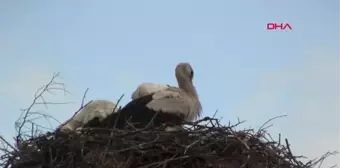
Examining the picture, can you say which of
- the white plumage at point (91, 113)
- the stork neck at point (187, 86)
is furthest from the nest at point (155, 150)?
the stork neck at point (187, 86)

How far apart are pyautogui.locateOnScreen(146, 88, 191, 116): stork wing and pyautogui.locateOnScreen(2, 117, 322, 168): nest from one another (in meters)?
0.61

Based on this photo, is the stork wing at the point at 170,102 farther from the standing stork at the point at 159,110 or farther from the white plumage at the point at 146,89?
the white plumage at the point at 146,89

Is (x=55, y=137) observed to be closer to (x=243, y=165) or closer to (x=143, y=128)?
(x=143, y=128)

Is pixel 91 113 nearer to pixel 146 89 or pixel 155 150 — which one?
pixel 146 89

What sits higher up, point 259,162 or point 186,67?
point 186,67

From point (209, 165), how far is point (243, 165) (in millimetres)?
241

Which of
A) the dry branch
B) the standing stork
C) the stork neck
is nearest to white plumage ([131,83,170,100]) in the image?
the standing stork

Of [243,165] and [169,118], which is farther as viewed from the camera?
[169,118]

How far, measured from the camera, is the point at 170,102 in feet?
20.8

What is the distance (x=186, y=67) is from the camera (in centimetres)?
708

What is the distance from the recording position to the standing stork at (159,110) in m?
6.03

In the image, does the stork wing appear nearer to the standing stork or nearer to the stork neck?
the standing stork

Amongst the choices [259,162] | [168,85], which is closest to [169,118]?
[168,85]

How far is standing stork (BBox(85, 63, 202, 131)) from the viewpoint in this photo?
19.8 ft
